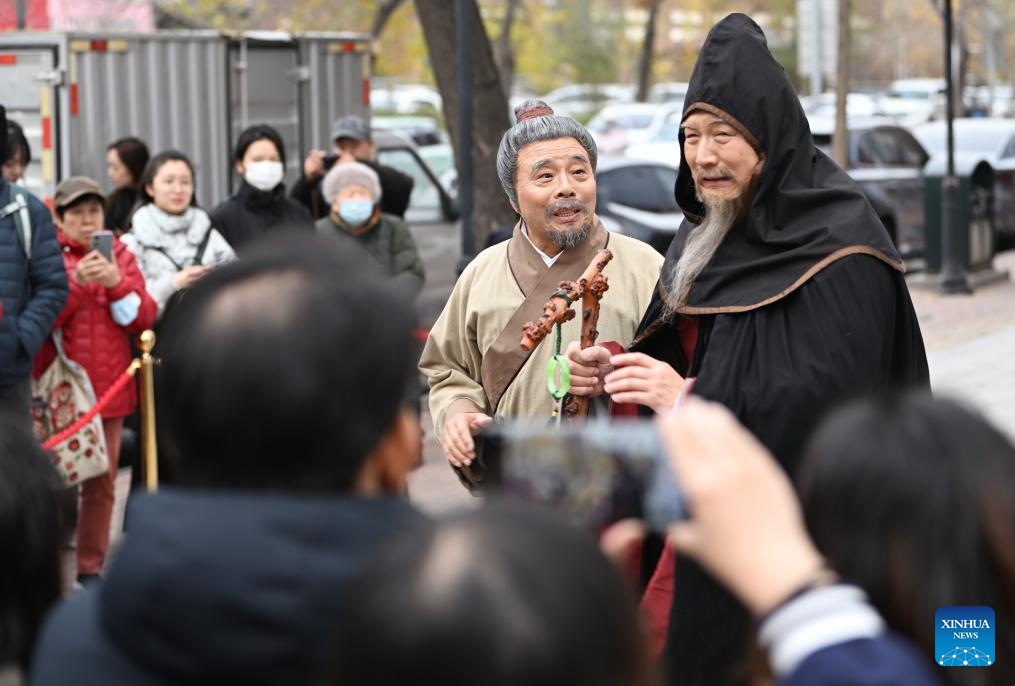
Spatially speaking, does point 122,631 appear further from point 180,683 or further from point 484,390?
point 484,390

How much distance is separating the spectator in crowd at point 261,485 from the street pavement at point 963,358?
15.8 feet

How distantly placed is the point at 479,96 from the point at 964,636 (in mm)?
10834

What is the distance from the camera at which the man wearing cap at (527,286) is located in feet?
14.7

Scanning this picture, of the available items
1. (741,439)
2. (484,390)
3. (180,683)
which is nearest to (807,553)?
(741,439)

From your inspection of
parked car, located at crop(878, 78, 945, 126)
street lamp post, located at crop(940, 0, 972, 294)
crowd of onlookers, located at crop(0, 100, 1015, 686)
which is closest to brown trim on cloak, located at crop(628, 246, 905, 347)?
crowd of onlookers, located at crop(0, 100, 1015, 686)

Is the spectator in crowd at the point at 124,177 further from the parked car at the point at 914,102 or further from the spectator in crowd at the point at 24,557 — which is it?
the parked car at the point at 914,102

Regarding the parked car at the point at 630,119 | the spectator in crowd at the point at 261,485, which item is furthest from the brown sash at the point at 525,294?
the parked car at the point at 630,119

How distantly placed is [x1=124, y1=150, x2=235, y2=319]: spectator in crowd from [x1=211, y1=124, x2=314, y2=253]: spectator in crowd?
0.55 metres

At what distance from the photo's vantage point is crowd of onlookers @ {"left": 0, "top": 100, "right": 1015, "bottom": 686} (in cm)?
156

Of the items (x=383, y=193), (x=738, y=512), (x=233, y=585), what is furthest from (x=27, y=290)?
(x=738, y=512)

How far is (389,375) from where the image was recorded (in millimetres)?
1840

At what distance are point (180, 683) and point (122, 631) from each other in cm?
8

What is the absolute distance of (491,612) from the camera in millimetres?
1532

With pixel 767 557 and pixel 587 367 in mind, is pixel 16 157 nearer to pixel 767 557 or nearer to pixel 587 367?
pixel 587 367
